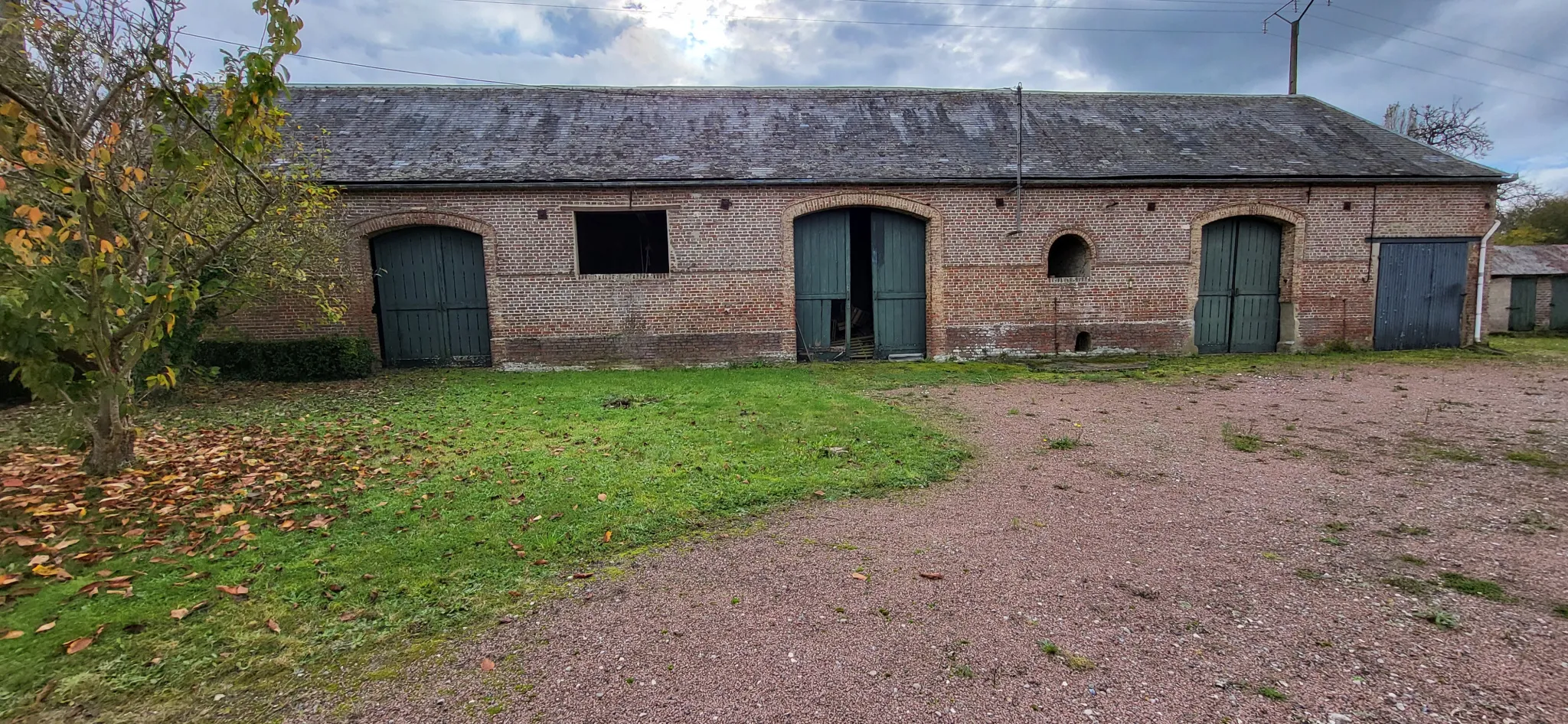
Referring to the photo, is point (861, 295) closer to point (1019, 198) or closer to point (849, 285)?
point (849, 285)

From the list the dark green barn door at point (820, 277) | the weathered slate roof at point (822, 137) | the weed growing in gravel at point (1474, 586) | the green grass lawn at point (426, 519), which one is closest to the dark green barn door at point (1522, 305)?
the weathered slate roof at point (822, 137)

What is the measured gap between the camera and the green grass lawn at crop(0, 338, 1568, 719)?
8.52ft

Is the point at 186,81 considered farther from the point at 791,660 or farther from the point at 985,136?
the point at 985,136

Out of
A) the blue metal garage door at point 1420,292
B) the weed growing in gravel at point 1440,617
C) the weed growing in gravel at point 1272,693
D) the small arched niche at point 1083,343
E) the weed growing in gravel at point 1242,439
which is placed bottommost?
the weed growing in gravel at point 1272,693

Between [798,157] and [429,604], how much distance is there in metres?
10.6

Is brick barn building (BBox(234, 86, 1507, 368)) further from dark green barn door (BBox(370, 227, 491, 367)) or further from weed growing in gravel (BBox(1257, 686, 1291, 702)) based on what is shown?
weed growing in gravel (BBox(1257, 686, 1291, 702))

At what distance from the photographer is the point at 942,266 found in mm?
12172

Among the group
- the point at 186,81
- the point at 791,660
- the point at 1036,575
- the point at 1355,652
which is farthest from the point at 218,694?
the point at 1355,652

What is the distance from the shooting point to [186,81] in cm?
347

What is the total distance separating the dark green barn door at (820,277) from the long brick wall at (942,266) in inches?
14.9

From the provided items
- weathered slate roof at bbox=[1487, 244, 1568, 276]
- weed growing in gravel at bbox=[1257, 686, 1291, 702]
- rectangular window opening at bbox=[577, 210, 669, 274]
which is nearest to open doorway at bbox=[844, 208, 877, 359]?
rectangular window opening at bbox=[577, 210, 669, 274]

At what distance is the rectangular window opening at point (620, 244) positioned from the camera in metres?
14.9

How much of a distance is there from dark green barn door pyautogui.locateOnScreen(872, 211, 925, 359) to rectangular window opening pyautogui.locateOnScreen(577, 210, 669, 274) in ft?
16.9

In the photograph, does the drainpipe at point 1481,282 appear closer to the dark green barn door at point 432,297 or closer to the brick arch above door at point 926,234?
the brick arch above door at point 926,234
